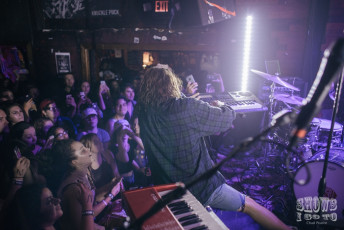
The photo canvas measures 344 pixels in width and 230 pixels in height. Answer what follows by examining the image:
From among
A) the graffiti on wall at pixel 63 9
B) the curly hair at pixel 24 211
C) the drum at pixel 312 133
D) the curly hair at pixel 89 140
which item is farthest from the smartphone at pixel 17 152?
the graffiti on wall at pixel 63 9

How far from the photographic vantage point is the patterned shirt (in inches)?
77.3

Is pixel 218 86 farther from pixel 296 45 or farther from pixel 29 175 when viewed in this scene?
pixel 29 175

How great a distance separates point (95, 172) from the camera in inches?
120

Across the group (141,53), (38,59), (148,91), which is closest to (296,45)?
(141,53)

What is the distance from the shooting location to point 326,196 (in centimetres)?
298

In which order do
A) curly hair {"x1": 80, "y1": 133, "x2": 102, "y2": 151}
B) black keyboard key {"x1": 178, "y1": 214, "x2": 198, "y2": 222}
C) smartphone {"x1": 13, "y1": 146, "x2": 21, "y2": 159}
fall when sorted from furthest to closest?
curly hair {"x1": 80, "y1": 133, "x2": 102, "y2": 151} → smartphone {"x1": 13, "y1": 146, "x2": 21, "y2": 159} → black keyboard key {"x1": 178, "y1": 214, "x2": 198, "y2": 222}

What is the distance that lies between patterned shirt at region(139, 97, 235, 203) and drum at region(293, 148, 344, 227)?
1370mm

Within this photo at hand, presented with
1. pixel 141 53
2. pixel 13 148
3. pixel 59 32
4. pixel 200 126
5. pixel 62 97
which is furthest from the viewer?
pixel 141 53

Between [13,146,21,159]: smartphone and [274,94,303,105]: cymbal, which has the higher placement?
[274,94,303,105]: cymbal

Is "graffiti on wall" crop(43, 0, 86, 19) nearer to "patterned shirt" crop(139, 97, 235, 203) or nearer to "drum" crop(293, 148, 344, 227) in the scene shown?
"patterned shirt" crop(139, 97, 235, 203)

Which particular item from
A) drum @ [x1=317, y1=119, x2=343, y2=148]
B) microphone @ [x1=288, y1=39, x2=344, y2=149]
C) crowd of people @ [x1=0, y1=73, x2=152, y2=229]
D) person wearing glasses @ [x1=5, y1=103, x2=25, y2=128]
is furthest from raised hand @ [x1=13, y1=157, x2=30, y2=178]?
drum @ [x1=317, y1=119, x2=343, y2=148]

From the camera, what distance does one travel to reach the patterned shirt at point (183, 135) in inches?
77.3

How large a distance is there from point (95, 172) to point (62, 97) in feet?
8.16

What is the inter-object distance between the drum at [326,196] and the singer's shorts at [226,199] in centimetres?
100
